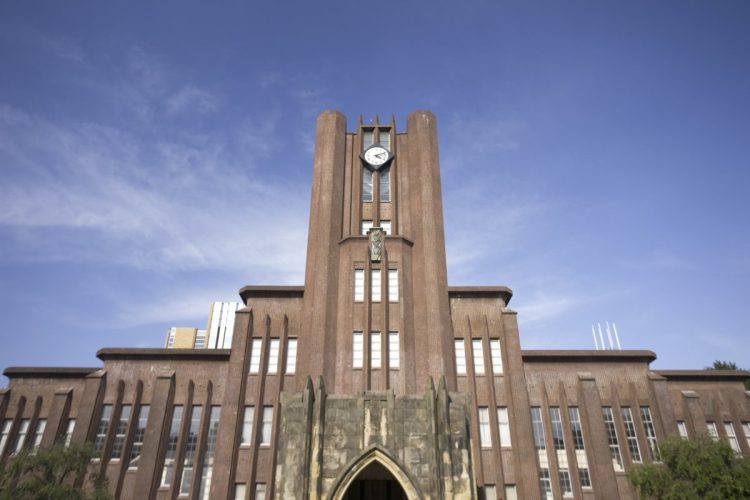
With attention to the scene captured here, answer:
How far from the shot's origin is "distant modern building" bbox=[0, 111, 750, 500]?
1051 inches

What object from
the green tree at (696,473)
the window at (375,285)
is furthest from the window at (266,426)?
the green tree at (696,473)

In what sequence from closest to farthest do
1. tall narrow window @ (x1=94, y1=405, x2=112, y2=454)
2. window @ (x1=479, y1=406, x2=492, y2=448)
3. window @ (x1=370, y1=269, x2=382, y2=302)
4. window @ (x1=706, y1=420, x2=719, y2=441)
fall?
window @ (x1=479, y1=406, x2=492, y2=448)
tall narrow window @ (x1=94, y1=405, x2=112, y2=454)
window @ (x1=370, y1=269, x2=382, y2=302)
window @ (x1=706, y1=420, x2=719, y2=441)

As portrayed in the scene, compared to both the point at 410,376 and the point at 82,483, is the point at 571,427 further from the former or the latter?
the point at 82,483

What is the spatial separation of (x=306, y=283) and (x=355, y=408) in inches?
422

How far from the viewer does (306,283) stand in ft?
97.1

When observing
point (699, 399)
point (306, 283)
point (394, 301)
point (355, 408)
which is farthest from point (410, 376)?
point (699, 399)

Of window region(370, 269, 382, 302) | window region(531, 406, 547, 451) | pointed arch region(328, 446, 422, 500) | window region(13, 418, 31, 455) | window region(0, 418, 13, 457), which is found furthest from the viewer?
window region(13, 418, 31, 455)

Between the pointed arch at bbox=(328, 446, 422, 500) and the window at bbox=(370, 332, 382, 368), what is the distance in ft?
24.2

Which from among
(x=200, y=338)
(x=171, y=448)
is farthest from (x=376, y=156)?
(x=200, y=338)

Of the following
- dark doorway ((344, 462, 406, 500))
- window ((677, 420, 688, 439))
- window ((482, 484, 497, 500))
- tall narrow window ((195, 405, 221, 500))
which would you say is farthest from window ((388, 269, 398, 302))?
window ((677, 420, 688, 439))

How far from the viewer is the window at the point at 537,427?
2852cm

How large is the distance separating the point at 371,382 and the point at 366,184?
13.5m

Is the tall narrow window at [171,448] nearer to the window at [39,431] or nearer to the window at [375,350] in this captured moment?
the window at [39,431]

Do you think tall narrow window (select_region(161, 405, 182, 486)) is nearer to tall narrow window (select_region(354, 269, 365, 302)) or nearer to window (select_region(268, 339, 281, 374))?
window (select_region(268, 339, 281, 374))
